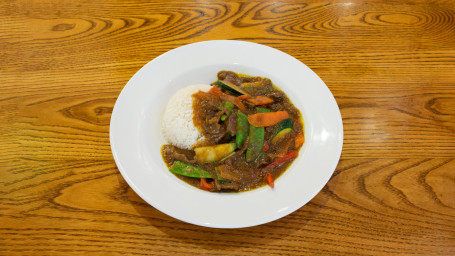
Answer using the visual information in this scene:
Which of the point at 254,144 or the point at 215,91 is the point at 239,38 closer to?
the point at 215,91

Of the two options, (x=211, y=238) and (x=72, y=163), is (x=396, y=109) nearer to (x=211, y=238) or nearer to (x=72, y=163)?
(x=211, y=238)

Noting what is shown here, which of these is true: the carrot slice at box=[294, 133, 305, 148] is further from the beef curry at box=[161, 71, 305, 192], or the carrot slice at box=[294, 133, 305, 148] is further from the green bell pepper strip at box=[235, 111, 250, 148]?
the green bell pepper strip at box=[235, 111, 250, 148]

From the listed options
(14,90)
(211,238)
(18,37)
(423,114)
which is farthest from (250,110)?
(18,37)

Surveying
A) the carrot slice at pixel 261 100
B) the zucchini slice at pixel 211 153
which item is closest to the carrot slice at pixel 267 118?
the carrot slice at pixel 261 100

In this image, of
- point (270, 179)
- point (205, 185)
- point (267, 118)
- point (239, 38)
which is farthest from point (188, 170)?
point (239, 38)

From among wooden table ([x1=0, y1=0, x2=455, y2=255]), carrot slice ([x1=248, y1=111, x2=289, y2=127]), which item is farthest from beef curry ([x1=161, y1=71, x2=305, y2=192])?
wooden table ([x1=0, y1=0, x2=455, y2=255])

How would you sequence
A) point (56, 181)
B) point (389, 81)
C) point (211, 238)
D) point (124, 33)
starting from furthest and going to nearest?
point (124, 33) → point (389, 81) → point (56, 181) → point (211, 238)
